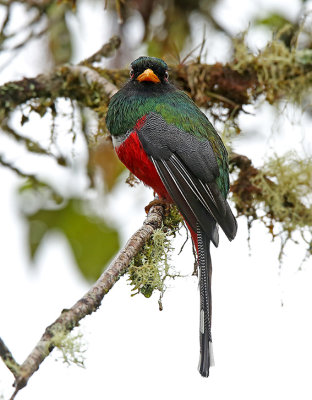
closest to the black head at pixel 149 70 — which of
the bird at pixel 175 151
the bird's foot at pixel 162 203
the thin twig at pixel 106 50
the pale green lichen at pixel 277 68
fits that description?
the bird at pixel 175 151

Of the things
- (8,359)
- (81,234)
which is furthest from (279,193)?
(8,359)

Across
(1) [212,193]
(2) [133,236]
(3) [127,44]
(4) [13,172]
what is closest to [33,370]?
(2) [133,236]

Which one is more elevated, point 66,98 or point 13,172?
point 66,98

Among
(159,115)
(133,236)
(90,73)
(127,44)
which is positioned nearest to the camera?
(133,236)

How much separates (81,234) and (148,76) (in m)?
1.07

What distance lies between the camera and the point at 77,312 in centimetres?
241

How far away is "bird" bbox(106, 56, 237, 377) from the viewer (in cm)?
376

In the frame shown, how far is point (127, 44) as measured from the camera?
215 inches

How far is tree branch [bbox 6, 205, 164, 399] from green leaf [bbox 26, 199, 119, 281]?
3.70 feet

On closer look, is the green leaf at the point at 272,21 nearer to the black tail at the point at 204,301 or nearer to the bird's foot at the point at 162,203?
the bird's foot at the point at 162,203

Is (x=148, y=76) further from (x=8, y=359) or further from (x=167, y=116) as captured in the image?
(x=8, y=359)

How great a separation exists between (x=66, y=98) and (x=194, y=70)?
0.85 metres

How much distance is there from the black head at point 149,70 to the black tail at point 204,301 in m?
1.00

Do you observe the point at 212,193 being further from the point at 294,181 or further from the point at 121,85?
the point at 121,85
